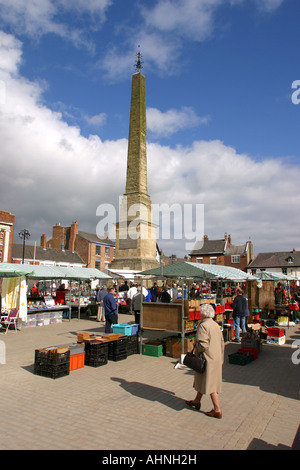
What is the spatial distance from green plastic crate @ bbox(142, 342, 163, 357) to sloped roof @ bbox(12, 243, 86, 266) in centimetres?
4116

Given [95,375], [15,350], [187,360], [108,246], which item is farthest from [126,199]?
[108,246]

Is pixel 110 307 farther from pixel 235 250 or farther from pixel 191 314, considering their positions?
pixel 235 250

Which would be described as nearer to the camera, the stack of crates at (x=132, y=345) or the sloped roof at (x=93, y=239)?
the stack of crates at (x=132, y=345)

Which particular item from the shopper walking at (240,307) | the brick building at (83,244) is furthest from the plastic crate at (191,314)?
the brick building at (83,244)

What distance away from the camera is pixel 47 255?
49.7 m

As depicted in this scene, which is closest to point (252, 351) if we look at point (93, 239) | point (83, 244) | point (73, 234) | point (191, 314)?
point (191, 314)

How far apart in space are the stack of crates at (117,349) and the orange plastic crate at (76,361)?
38.1 inches

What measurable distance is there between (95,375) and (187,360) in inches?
122

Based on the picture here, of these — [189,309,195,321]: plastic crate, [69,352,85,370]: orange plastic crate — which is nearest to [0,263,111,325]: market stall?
[69,352,85,370]: orange plastic crate

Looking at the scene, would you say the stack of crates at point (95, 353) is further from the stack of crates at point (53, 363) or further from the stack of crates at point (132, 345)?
the stack of crates at point (132, 345)

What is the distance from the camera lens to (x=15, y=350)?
970 centimetres

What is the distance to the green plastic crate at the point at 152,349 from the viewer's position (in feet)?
30.8

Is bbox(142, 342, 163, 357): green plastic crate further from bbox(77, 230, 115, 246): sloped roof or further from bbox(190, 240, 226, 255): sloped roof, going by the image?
bbox(190, 240, 226, 255): sloped roof

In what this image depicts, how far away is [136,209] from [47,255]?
102 ft
